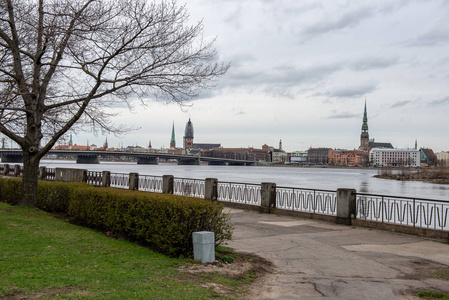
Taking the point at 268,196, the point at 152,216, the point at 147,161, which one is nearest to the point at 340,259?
the point at 152,216

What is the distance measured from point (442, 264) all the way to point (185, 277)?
19.3 feet

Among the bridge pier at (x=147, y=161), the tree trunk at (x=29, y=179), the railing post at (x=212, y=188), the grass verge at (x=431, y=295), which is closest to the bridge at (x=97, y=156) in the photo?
the bridge pier at (x=147, y=161)

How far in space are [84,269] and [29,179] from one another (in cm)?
984

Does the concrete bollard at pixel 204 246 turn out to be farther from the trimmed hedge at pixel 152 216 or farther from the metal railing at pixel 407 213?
the metal railing at pixel 407 213

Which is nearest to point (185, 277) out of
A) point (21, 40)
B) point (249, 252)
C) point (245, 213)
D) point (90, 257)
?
point (90, 257)

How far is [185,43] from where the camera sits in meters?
14.7

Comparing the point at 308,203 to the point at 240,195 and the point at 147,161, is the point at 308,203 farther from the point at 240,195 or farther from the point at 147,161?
the point at 147,161

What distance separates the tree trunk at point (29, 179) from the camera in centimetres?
1542

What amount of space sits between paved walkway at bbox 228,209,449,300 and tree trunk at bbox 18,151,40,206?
7.90 metres

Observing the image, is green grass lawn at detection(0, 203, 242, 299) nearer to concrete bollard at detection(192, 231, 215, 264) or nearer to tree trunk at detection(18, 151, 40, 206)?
concrete bollard at detection(192, 231, 215, 264)

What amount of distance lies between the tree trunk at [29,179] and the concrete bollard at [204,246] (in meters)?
9.96

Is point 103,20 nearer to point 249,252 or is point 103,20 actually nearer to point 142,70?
point 142,70

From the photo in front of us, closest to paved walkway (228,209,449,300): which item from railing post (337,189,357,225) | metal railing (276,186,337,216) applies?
railing post (337,189,357,225)

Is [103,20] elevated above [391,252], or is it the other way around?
[103,20]
